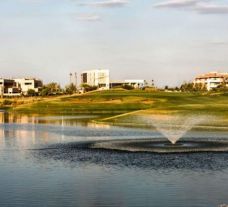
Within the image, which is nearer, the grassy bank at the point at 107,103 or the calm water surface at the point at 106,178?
the calm water surface at the point at 106,178

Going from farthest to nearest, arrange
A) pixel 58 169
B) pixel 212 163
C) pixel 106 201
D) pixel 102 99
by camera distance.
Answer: pixel 102 99 < pixel 212 163 < pixel 58 169 < pixel 106 201

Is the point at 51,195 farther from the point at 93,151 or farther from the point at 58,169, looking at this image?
the point at 93,151

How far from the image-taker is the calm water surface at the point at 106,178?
33688mm

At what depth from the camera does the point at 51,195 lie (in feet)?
115

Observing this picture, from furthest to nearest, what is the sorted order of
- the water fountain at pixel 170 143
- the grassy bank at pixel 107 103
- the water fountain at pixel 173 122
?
the grassy bank at pixel 107 103 → the water fountain at pixel 173 122 → the water fountain at pixel 170 143

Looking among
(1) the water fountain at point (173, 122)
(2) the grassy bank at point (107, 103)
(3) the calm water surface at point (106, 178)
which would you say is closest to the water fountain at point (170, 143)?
(1) the water fountain at point (173, 122)

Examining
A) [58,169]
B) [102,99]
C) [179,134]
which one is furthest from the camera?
[102,99]

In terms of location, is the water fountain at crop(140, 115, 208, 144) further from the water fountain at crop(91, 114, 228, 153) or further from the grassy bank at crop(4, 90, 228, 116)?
the grassy bank at crop(4, 90, 228, 116)

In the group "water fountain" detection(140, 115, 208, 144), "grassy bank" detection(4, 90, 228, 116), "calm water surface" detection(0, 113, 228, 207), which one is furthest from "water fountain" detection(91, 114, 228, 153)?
"grassy bank" detection(4, 90, 228, 116)

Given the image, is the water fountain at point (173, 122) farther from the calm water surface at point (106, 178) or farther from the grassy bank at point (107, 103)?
the grassy bank at point (107, 103)

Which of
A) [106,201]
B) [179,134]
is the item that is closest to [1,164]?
[106,201]

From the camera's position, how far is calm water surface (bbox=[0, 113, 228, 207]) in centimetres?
3369

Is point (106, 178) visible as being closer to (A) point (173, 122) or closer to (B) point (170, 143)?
(B) point (170, 143)

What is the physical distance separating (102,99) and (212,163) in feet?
414
